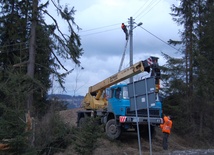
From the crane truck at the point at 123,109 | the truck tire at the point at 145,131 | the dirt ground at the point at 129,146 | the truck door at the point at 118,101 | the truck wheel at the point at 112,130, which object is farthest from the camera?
the truck tire at the point at 145,131

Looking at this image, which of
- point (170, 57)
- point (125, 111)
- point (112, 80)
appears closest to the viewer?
point (125, 111)

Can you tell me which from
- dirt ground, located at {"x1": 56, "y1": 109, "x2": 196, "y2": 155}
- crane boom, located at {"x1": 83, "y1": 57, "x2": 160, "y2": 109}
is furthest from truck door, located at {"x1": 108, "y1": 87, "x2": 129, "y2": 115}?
dirt ground, located at {"x1": 56, "y1": 109, "x2": 196, "y2": 155}

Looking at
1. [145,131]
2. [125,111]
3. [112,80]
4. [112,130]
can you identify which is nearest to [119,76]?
[112,80]

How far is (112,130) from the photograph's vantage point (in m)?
21.3

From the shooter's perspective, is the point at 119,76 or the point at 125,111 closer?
the point at 125,111

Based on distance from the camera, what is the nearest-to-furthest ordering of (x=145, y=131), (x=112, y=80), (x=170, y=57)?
(x=112, y=80) → (x=145, y=131) → (x=170, y=57)

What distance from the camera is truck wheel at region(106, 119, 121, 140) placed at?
21.1 meters

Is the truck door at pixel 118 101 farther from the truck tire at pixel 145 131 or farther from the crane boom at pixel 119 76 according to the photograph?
the truck tire at pixel 145 131

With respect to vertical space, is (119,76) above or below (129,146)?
above

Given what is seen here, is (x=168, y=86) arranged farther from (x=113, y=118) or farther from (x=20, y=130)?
(x=20, y=130)

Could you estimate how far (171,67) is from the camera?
30609mm

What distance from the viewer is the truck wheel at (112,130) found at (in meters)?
21.1

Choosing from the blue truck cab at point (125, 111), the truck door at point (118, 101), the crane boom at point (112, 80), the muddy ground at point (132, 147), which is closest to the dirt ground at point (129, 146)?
the muddy ground at point (132, 147)

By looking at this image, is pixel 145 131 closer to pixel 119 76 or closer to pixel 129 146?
pixel 129 146
